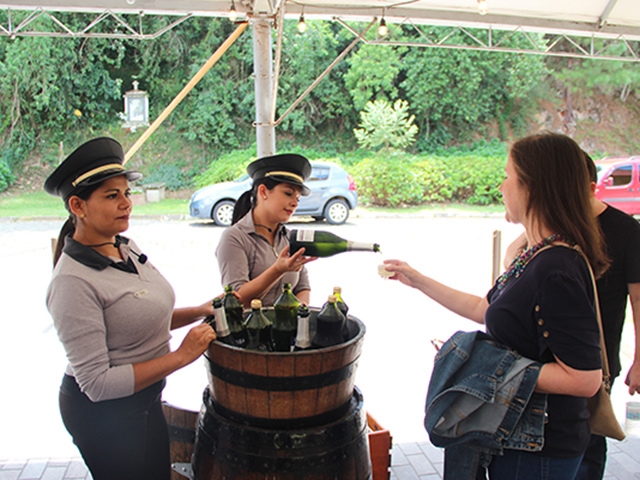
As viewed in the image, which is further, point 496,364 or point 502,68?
point 502,68

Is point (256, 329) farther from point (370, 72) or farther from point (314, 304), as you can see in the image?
point (370, 72)

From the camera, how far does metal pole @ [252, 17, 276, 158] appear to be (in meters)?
4.42

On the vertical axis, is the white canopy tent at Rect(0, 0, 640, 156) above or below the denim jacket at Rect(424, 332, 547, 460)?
above

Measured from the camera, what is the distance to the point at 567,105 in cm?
2441

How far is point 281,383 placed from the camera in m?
1.57

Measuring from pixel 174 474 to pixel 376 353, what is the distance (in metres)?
2.85

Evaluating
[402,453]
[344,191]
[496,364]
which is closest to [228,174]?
[344,191]

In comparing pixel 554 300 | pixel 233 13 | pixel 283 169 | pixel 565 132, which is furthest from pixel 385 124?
pixel 554 300

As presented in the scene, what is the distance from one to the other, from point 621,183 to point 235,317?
12.7m

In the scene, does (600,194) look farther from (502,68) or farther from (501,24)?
(502,68)

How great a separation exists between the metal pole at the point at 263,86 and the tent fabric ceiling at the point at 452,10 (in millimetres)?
785

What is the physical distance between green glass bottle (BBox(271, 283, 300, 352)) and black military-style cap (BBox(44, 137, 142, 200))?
76 centimetres

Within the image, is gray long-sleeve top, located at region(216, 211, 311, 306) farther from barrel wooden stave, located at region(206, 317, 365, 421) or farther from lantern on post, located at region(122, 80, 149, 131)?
lantern on post, located at region(122, 80, 149, 131)

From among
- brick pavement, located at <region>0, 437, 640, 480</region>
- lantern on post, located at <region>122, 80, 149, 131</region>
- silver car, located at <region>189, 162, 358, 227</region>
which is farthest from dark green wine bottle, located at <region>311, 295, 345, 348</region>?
lantern on post, located at <region>122, 80, 149, 131</region>
